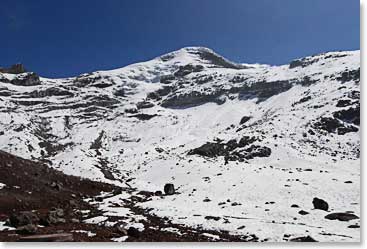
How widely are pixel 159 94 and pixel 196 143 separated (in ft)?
167

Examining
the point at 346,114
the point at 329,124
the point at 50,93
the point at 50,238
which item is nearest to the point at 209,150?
the point at 329,124

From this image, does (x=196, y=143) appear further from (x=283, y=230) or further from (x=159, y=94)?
(x=159, y=94)

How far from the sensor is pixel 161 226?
1254cm

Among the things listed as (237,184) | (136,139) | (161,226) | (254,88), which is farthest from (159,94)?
(161,226)

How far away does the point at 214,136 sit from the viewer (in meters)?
48.0

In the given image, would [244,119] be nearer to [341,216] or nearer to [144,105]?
[144,105]

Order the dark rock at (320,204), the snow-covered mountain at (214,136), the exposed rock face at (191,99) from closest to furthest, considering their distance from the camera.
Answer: the dark rock at (320,204) < the snow-covered mountain at (214,136) < the exposed rock face at (191,99)

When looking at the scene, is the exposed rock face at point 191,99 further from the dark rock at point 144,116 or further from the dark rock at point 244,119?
the dark rock at point 244,119

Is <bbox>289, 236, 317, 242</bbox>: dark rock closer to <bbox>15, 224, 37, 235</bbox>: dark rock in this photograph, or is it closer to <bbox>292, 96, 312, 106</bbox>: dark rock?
<bbox>15, 224, 37, 235</bbox>: dark rock

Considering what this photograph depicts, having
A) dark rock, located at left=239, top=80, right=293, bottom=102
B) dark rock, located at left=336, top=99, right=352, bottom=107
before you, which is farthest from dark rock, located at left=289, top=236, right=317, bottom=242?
dark rock, located at left=239, top=80, right=293, bottom=102

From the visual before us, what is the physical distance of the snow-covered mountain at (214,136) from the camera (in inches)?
602

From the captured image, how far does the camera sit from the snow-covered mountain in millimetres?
15283

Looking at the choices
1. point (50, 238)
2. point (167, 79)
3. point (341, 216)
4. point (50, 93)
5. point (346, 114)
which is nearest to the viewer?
point (50, 238)

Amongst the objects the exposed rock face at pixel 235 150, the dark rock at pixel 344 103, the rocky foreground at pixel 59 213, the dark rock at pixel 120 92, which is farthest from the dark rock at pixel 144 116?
the rocky foreground at pixel 59 213
